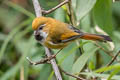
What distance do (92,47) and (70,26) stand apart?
1.11 feet

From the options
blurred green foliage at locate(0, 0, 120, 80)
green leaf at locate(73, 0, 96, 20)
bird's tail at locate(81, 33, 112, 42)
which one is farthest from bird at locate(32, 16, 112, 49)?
green leaf at locate(73, 0, 96, 20)

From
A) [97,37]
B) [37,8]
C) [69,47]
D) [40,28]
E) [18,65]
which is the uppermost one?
[37,8]

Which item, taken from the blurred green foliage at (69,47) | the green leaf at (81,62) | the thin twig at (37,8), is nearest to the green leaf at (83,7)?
the blurred green foliage at (69,47)

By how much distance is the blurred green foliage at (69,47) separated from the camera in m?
2.99

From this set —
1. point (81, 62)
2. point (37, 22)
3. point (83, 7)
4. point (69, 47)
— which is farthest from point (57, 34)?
point (83, 7)

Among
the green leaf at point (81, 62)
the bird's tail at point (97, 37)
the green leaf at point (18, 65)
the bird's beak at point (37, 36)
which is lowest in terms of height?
the green leaf at point (18, 65)

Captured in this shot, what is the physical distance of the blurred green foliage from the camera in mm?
2995

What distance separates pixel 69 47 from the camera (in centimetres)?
380

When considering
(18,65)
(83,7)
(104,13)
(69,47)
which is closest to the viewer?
(83,7)

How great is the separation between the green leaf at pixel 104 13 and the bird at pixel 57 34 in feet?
0.49

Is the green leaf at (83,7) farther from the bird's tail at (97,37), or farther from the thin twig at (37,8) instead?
the thin twig at (37,8)

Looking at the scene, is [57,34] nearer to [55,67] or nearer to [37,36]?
[37,36]

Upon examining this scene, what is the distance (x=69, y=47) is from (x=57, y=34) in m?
0.30

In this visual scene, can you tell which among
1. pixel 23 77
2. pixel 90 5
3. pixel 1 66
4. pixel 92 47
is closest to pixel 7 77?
pixel 23 77
